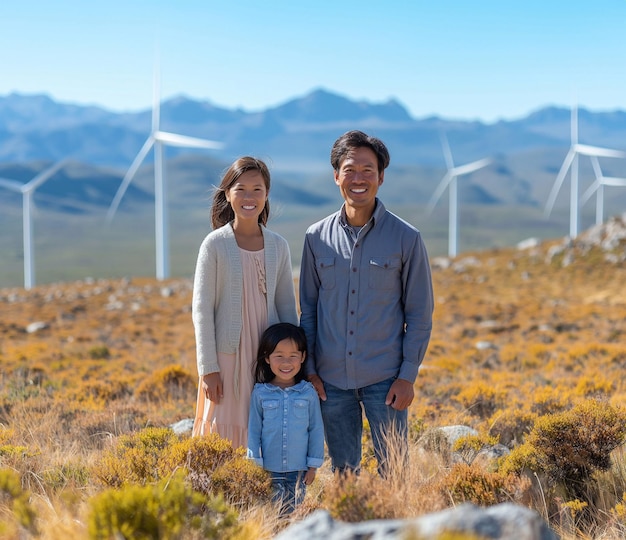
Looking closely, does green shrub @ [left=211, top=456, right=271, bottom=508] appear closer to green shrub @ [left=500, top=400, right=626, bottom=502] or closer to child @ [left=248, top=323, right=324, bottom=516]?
child @ [left=248, top=323, right=324, bottom=516]

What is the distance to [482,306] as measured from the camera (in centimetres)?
2666

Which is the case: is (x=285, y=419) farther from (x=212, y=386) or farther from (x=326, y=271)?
(x=326, y=271)

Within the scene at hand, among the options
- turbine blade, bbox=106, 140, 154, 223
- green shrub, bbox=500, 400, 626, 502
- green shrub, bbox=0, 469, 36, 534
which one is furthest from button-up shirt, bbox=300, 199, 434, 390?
turbine blade, bbox=106, 140, 154, 223

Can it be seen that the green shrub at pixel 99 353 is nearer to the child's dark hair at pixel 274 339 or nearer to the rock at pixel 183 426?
the rock at pixel 183 426

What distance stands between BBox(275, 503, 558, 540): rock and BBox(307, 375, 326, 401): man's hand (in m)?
2.08

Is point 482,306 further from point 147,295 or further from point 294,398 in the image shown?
point 294,398

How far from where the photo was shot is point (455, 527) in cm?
296

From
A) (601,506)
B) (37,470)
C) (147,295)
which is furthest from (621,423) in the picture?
(147,295)

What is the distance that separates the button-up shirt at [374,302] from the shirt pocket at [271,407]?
0.43m

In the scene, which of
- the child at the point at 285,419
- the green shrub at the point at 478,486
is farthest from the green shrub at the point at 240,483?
the green shrub at the point at 478,486

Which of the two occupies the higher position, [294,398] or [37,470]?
[294,398]

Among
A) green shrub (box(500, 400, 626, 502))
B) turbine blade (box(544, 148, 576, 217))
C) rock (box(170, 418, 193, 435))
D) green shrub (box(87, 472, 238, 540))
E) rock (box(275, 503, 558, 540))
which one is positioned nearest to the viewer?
rock (box(275, 503, 558, 540))

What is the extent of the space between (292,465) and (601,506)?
2408 mm

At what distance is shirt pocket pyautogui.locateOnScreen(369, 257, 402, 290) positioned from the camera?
16.8 feet
